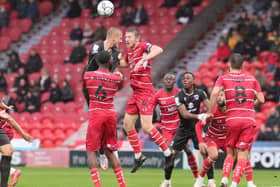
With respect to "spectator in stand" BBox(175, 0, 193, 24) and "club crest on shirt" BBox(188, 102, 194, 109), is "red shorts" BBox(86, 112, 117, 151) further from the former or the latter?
"spectator in stand" BBox(175, 0, 193, 24)

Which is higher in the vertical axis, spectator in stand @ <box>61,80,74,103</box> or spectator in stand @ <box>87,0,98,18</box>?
spectator in stand @ <box>87,0,98,18</box>

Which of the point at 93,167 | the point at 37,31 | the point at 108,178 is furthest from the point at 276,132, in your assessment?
the point at 37,31

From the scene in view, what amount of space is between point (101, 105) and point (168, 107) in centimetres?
381

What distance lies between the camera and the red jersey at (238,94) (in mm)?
11203

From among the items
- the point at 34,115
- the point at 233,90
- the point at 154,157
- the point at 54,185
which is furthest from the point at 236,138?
the point at 34,115

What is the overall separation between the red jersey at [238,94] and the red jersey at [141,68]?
178 cm

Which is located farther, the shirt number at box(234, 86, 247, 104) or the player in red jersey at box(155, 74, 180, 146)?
→ the player in red jersey at box(155, 74, 180, 146)

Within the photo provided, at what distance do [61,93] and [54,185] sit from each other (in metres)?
10.8

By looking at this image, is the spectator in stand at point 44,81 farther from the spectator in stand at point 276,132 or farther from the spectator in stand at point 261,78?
the spectator in stand at point 276,132

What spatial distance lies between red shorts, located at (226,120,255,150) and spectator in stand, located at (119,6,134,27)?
1566cm

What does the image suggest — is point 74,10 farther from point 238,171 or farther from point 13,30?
point 238,171

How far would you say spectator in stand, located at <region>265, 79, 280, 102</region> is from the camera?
21.1 meters

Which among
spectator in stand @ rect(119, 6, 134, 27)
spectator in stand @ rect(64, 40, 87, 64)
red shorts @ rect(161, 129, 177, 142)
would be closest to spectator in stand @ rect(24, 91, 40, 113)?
spectator in stand @ rect(64, 40, 87, 64)

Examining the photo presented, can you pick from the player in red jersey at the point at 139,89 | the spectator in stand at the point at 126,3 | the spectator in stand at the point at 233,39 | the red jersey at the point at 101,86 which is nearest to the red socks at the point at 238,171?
the player in red jersey at the point at 139,89
